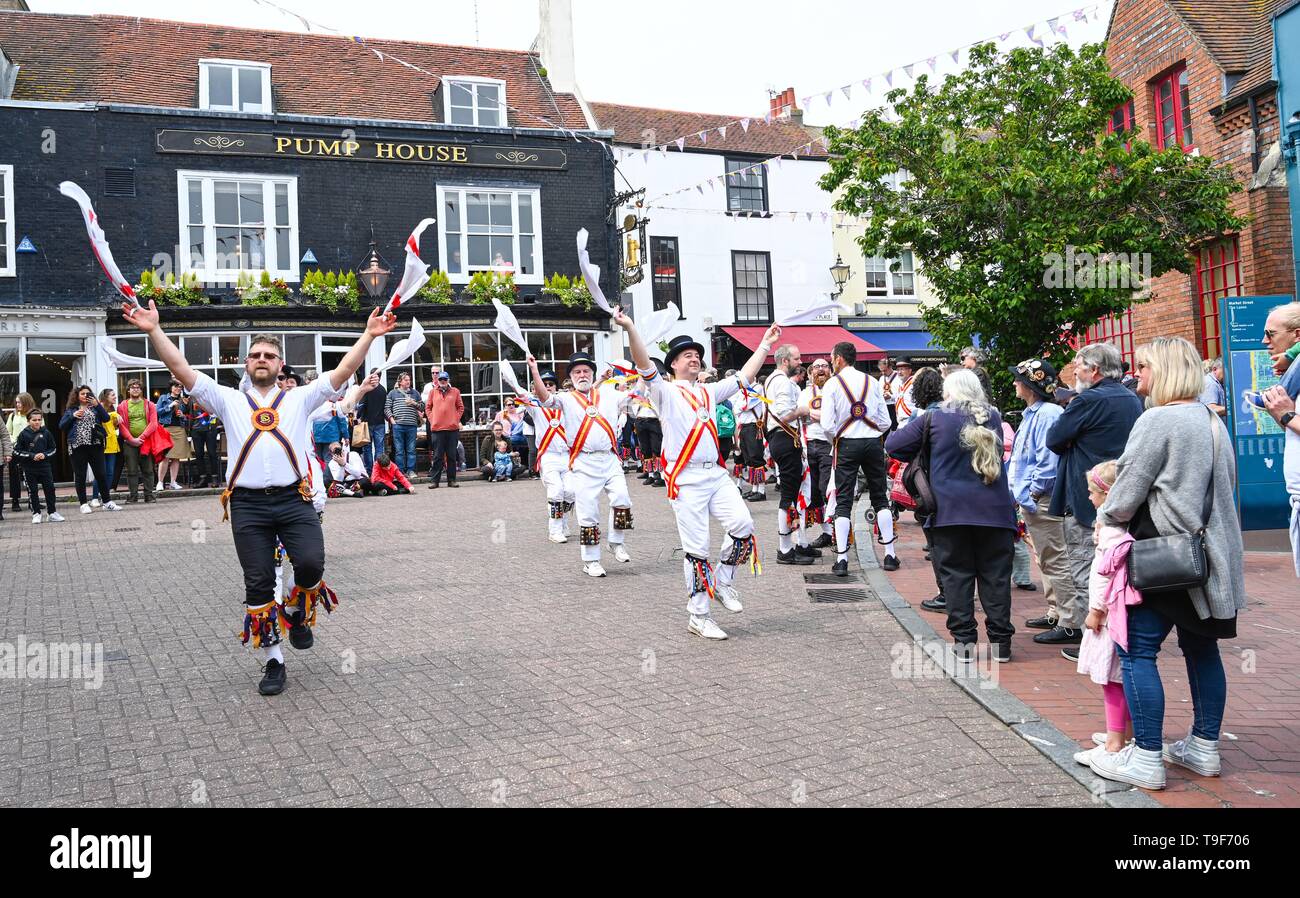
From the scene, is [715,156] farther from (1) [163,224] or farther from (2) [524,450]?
(1) [163,224]

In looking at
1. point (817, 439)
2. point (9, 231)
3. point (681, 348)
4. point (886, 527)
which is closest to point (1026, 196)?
point (817, 439)

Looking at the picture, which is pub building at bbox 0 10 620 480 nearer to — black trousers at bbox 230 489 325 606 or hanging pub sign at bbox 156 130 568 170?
hanging pub sign at bbox 156 130 568 170

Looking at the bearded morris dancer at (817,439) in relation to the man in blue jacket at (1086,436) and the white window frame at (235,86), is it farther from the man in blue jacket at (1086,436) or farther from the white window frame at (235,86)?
the white window frame at (235,86)

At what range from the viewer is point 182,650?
6.87m

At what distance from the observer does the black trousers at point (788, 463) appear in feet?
32.7

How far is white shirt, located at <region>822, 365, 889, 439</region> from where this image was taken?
30.6 ft

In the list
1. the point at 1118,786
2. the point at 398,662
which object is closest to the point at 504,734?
the point at 398,662

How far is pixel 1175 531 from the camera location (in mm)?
4219

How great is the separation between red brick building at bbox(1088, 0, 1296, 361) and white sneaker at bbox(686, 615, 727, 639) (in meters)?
11.2

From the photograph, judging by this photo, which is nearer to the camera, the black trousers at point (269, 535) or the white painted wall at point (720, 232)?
the black trousers at point (269, 535)

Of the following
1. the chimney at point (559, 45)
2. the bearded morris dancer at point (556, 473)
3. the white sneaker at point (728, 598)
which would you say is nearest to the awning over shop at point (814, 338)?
the chimney at point (559, 45)

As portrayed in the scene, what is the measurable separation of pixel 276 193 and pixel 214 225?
1.48m

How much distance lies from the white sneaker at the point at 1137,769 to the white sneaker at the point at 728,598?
3.57m
